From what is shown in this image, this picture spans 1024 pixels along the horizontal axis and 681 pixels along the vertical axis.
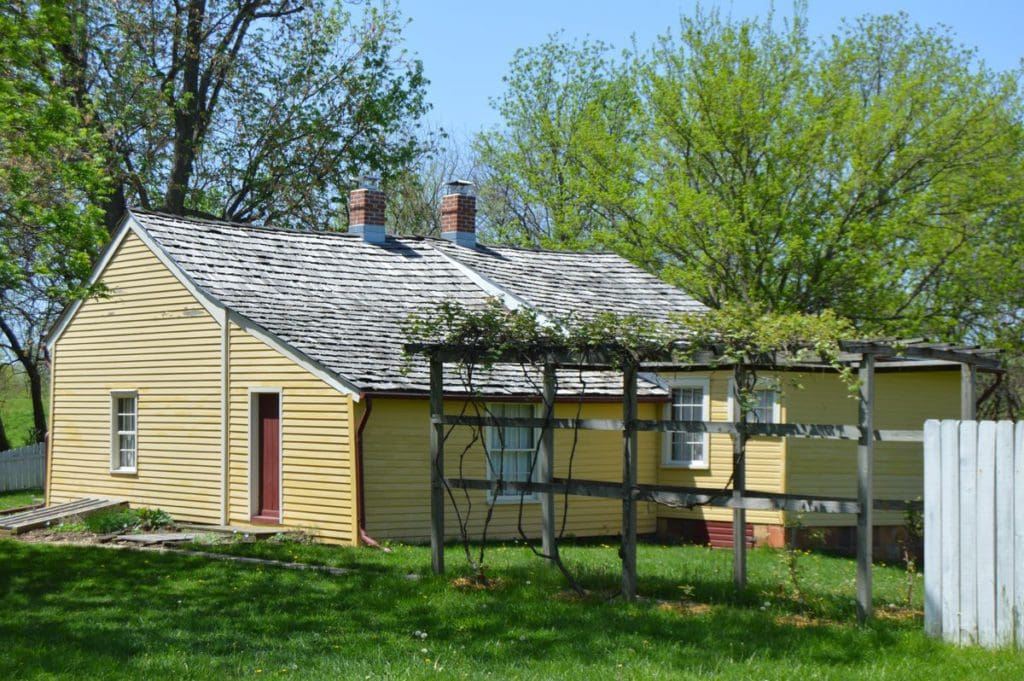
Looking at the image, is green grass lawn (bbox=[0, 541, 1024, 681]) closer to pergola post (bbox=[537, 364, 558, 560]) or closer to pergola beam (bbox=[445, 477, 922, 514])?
pergola post (bbox=[537, 364, 558, 560])

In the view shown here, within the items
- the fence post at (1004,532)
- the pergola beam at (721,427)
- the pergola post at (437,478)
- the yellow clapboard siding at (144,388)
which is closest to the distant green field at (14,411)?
the yellow clapboard siding at (144,388)

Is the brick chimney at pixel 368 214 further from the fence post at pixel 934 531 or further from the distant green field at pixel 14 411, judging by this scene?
the distant green field at pixel 14 411

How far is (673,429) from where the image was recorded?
1261 cm

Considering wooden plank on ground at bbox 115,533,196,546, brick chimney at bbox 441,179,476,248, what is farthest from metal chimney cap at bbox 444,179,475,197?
wooden plank on ground at bbox 115,533,196,546

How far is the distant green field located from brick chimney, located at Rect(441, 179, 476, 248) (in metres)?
18.9

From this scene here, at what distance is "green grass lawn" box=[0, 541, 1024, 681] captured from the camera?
9.60 m

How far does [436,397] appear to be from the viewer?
14117mm

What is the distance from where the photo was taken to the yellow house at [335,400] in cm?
1952

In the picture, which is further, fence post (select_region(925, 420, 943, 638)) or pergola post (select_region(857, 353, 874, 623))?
pergola post (select_region(857, 353, 874, 623))

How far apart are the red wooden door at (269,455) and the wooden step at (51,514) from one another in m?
3.34

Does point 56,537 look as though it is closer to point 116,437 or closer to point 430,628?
point 116,437

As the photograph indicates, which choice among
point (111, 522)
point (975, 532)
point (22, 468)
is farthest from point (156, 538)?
point (22, 468)

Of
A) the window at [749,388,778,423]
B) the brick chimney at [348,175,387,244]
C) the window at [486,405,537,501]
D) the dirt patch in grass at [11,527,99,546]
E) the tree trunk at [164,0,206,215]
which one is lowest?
the dirt patch in grass at [11,527,99,546]

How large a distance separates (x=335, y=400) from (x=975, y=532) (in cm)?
1118
